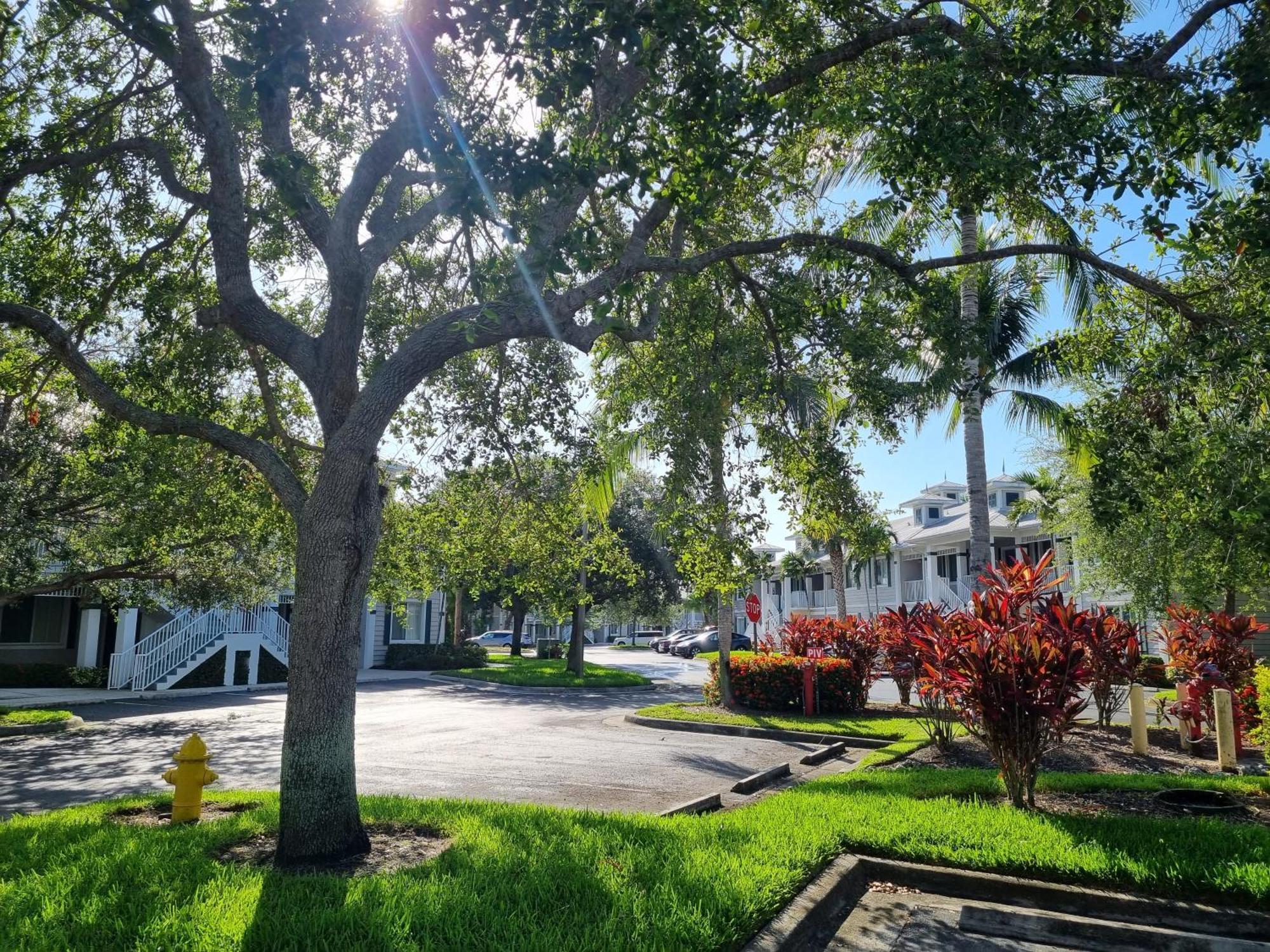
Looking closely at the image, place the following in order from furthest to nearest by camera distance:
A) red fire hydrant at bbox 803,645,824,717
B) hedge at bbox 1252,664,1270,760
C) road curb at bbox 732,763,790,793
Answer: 1. red fire hydrant at bbox 803,645,824,717
2. road curb at bbox 732,763,790,793
3. hedge at bbox 1252,664,1270,760

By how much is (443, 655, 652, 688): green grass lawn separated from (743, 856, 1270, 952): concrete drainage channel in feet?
76.1

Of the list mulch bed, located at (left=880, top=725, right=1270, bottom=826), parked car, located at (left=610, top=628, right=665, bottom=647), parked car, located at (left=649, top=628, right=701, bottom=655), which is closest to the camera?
mulch bed, located at (left=880, top=725, right=1270, bottom=826)

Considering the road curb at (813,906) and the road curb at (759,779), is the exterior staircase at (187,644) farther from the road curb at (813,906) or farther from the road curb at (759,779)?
the road curb at (813,906)

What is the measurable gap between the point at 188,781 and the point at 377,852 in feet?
6.53

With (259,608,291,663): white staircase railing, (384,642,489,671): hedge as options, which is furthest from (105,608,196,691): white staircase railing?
(384,642,489,671): hedge

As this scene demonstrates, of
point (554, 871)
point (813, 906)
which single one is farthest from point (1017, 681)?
point (554, 871)

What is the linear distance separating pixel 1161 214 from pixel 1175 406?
6.61 feet

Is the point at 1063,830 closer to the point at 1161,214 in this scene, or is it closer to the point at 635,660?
the point at 1161,214

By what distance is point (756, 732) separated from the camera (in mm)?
14547

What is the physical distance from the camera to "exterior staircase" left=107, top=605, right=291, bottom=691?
2423 centimetres

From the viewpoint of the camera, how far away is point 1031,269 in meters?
14.2

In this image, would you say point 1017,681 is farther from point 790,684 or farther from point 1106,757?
point 790,684

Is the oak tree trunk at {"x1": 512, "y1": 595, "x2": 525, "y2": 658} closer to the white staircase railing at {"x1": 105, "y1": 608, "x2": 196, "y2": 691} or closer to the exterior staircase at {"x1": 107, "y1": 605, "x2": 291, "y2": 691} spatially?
the exterior staircase at {"x1": 107, "y1": 605, "x2": 291, "y2": 691}

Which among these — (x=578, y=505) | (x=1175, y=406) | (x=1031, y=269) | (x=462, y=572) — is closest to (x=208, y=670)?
(x=462, y=572)
